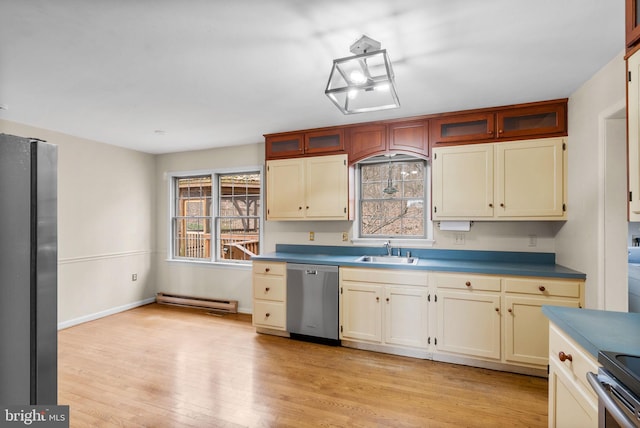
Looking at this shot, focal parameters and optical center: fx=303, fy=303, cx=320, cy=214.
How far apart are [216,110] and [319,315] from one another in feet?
8.22

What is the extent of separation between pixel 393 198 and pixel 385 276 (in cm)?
109

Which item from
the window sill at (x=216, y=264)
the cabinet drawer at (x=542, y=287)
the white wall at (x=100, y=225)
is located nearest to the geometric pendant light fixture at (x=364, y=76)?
the cabinet drawer at (x=542, y=287)

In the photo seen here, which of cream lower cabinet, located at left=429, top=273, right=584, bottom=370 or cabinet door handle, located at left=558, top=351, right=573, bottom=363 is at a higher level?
cabinet door handle, located at left=558, top=351, right=573, bottom=363

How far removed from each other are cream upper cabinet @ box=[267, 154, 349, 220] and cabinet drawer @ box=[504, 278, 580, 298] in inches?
70.9

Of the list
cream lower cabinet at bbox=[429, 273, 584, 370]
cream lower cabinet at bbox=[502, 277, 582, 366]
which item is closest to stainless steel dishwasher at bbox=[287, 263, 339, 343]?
cream lower cabinet at bbox=[429, 273, 584, 370]

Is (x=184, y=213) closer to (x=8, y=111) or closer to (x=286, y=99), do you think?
(x=8, y=111)

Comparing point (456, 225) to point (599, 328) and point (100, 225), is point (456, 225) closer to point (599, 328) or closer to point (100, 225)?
point (599, 328)

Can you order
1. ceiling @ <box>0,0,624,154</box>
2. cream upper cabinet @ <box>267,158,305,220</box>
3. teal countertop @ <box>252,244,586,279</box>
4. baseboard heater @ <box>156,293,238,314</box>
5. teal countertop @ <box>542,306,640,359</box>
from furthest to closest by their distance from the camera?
baseboard heater @ <box>156,293,238,314</box>, cream upper cabinet @ <box>267,158,305,220</box>, teal countertop @ <box>252,244,586,279</box>, ceiling @ <box>0,0,624,154</box>, teal countertop @ <box>542,306,640,359</box>

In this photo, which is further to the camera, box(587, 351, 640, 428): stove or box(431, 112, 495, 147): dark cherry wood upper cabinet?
box(431, 112, 495, 147): dark cherry wood upper cabinet

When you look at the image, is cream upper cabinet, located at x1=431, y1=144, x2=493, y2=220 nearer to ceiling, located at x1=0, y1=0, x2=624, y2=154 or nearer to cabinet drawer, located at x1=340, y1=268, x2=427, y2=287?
ceiling, located at x1=0, y1=0, x2=624, y2=154

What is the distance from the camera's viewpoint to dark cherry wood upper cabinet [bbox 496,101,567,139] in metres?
2.87

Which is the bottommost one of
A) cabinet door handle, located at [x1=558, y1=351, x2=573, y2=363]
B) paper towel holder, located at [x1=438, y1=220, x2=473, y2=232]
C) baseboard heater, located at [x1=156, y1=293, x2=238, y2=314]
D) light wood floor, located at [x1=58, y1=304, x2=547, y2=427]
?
light wood floor, located at [x1=58, y1=304, x2=547, y2=427]

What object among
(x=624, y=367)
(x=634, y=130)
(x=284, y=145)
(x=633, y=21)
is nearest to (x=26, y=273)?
(x=624, y=367)

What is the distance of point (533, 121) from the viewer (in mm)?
2980
